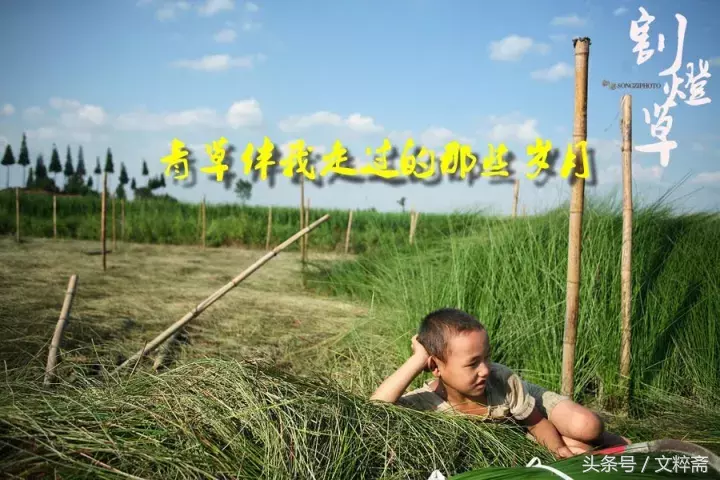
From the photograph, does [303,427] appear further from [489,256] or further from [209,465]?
[489,256]

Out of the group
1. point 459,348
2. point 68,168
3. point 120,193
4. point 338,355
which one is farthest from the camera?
point 68,168

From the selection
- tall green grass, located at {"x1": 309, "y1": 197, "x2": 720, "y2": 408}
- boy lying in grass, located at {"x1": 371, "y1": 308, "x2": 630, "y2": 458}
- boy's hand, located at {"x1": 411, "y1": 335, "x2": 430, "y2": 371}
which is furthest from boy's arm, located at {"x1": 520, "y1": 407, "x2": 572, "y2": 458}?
tall green grass, located at {"x1": 309, "y1": 197, "x2": 720, "y2": 408}

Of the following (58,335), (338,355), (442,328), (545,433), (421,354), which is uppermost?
(442,328)

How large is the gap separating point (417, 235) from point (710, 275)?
14.2 feet

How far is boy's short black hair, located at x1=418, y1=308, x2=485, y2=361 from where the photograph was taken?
2164 mm

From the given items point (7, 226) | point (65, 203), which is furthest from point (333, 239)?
point (65, 203)

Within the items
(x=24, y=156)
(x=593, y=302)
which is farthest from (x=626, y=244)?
(x=24, y=156)

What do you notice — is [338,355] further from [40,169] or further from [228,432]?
[40,169]

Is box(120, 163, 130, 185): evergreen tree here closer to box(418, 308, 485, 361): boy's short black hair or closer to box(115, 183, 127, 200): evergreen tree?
box(115, 183, 127, 200): evergreen tree

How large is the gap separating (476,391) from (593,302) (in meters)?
1.63

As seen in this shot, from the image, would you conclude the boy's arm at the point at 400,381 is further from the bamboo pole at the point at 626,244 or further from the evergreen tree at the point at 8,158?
the evergreen tree at the point at 8,158

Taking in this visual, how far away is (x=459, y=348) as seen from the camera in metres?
2.14

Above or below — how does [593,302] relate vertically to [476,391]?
above

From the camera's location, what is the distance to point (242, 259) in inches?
505
